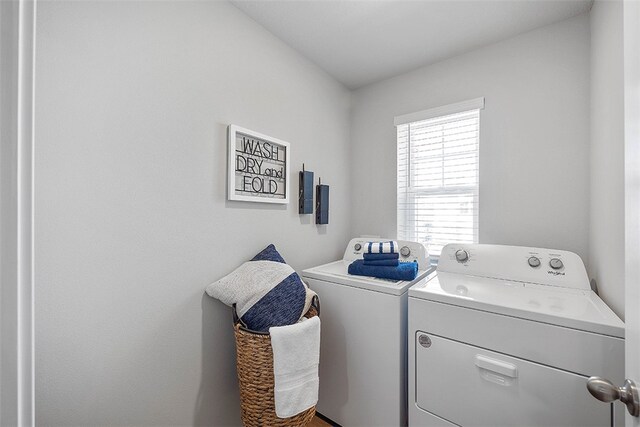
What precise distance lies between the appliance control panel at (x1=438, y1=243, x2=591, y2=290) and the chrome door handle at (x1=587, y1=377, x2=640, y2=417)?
97 centimetres

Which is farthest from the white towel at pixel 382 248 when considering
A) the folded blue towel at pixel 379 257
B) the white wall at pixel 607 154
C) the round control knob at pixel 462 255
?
the white wall at pixel 607 154

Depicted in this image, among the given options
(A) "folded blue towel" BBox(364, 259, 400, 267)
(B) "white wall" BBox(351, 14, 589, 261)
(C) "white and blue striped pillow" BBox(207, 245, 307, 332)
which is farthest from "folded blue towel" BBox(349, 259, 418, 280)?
(B) "white wall" BBox(351, 14, 589, 261)

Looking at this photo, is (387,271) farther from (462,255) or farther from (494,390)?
(494,390)

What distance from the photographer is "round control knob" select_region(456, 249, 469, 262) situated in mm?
1681

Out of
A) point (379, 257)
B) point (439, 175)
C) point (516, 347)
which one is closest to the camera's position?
point (516, 347)

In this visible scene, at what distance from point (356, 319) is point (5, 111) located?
151 centimetres

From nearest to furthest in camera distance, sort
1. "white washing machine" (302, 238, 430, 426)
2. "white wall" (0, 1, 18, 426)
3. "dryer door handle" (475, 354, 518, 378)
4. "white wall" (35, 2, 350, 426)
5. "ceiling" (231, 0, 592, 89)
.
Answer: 1. "white wall" (0, 1, 18, 426)
2. "white wall" (35, 2, 350, 426)
3. "dryer door handle" (475, 354, 518, 378)
4. "white washing machine" (302, 238, 430, 426)
5. "ceiling" (231, 0, 592, 89)

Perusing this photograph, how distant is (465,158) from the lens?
192 centimetres

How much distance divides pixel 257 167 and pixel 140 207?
65cm

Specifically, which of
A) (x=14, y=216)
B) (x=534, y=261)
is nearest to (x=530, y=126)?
(x=534, y=261)

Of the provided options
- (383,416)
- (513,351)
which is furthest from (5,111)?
(383,416)

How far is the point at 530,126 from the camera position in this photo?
5.53 ft

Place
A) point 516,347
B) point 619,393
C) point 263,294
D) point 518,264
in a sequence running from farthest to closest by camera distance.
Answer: point 518,264 < point 263,294 < point 516,347 < point 619,393

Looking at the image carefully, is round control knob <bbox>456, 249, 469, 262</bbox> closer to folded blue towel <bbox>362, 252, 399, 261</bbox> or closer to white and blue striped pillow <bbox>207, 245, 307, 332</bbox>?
folded blue towel <bbox>362, 252, 399, 261</bbox>
